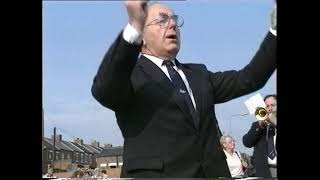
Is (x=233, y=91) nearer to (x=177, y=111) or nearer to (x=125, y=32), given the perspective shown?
(x=177, y=111)

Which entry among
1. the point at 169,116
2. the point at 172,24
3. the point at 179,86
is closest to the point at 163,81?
the point at 179,86

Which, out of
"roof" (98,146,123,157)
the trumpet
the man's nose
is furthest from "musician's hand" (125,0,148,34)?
the trumpet

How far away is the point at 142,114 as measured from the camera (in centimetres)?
446

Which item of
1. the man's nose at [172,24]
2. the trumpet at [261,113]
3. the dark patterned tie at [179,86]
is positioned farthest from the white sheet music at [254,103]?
the man's nose at [172,24]

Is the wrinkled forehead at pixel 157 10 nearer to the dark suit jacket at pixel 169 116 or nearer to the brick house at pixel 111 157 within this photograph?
the dark suit jacket at pixel 169 116

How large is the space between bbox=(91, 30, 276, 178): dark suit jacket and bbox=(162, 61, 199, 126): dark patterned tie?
0.08 ft

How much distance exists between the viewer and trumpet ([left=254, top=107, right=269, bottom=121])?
4461 mm

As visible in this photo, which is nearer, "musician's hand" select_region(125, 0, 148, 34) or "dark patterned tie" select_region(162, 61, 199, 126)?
"musician's hand" select_region(125, 0, 148, 34)

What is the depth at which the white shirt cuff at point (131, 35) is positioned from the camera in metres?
4.32

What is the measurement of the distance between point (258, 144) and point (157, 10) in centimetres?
90

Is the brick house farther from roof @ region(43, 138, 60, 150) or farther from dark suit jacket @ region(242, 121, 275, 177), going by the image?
dark suit jacket @ region(242, 121, 275, 177)

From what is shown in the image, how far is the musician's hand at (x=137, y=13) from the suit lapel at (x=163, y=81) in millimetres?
212
